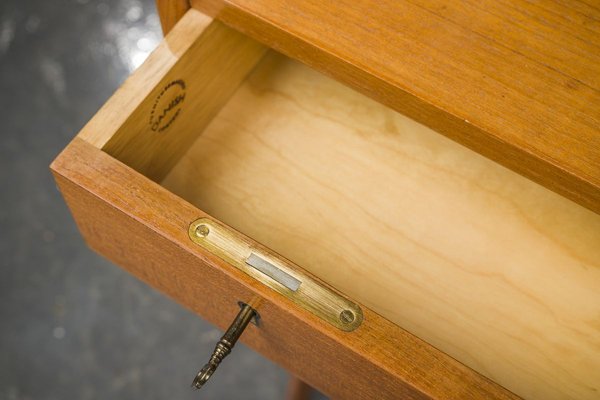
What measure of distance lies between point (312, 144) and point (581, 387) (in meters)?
0.39

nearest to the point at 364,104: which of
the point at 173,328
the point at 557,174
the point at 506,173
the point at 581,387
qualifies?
the point at 506,173

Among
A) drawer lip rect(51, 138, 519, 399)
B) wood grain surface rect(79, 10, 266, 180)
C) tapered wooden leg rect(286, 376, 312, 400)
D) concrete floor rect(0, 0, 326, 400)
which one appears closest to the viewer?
drawer lip rect(51, 138, 519, 399)

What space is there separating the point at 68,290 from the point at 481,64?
100 cm

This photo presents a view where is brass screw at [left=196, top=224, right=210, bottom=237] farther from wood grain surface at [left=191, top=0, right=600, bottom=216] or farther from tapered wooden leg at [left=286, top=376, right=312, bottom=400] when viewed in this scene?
tapered wooden leg at [left=286, top=376, right=312, bottom=400]

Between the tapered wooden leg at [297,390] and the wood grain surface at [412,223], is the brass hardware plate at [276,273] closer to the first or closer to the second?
the wood grain surface at [412,223]

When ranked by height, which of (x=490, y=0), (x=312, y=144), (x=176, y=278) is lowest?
(x=176, y=278)

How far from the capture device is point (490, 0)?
2.10 ft

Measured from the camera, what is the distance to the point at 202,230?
1.92 feet

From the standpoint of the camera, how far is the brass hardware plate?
56 cm

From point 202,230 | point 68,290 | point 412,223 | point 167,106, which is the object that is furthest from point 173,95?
point 68,290

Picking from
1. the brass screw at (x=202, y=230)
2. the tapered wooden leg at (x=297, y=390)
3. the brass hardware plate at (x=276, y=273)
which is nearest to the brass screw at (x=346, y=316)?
the brass hardware plate at (x=276, y=273)

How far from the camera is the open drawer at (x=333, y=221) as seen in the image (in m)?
0.60

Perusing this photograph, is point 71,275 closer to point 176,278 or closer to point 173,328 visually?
point 173,328

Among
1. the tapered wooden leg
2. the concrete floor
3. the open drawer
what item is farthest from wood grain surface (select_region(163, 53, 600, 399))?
the concrete floor
